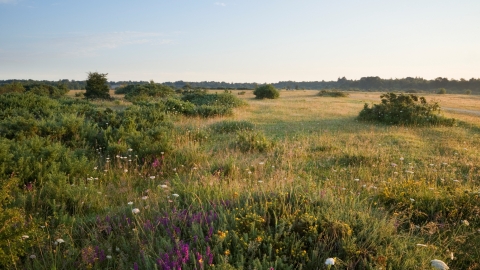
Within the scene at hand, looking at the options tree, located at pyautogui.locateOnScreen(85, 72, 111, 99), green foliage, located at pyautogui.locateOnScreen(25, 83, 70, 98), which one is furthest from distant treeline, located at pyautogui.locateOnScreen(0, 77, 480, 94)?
tree, located at pyautogui.locateOnScreen(85, 72, 111, 99)

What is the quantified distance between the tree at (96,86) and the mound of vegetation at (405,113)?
92.3ft

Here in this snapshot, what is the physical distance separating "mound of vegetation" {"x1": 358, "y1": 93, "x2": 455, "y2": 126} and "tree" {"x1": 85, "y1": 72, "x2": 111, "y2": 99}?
92.3ft

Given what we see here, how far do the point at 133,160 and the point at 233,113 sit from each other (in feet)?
42.3

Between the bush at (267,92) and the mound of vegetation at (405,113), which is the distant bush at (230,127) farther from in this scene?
the bush at (267,92)

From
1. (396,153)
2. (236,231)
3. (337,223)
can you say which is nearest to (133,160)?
(236,231)

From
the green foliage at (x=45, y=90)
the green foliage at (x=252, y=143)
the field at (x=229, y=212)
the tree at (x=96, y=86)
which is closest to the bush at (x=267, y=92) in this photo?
the tree at (x=96, y=86)

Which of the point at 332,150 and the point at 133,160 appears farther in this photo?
the point at 332,150

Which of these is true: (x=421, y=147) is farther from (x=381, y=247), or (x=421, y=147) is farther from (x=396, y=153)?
(x=381, y=247)

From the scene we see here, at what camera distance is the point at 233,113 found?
66.0ft

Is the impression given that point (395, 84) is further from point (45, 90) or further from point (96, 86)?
point (45, 90)

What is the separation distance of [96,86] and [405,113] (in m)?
30.8

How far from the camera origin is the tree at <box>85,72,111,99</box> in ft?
114

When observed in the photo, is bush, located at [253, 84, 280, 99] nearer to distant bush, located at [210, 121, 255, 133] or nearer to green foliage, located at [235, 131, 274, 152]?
distant bush, located at [210, 121, 255, 133]

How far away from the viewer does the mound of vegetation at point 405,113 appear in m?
15.9
